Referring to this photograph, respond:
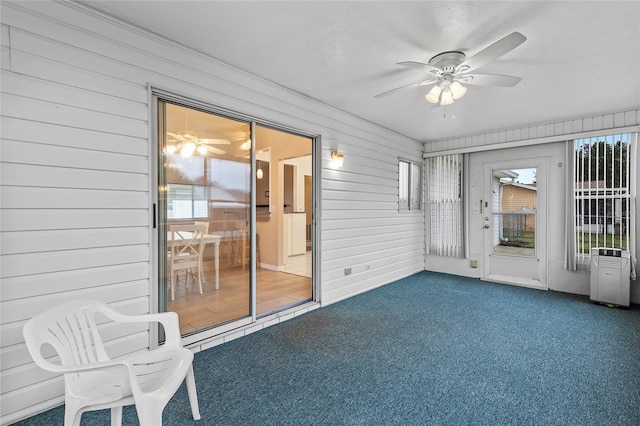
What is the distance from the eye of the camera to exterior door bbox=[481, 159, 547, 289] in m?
4.89

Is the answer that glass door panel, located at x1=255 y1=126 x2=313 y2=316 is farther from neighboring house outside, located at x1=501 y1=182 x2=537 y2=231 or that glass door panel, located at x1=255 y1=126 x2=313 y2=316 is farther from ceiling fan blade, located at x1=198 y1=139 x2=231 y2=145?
neighboring house outside, located at x1=501 y1=182 x2=537 y2=231

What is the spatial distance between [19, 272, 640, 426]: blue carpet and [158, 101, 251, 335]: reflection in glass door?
456 millimetres

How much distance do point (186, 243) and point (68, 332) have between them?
1.18 meters

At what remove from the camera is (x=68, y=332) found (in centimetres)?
164

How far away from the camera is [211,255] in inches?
116

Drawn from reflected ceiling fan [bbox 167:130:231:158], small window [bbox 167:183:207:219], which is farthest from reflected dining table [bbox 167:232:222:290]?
reflected ceiling fan [bbox 167:130:231:158]

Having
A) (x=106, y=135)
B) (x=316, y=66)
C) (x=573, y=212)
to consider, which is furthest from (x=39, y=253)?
(x=573, y=212)

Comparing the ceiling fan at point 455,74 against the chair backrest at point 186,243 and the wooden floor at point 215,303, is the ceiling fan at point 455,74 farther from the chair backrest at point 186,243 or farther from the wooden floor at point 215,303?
the wooden floor at point 215,303

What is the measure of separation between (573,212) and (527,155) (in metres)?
1.14

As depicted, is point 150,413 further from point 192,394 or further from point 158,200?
point 158,200

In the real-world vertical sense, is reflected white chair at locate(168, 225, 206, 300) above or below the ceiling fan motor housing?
below

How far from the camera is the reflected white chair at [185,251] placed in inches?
104

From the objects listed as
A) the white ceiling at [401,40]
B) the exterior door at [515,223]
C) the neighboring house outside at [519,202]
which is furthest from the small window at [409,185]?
the white ceiling at [401,40]

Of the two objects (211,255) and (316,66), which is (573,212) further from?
(211,255)
